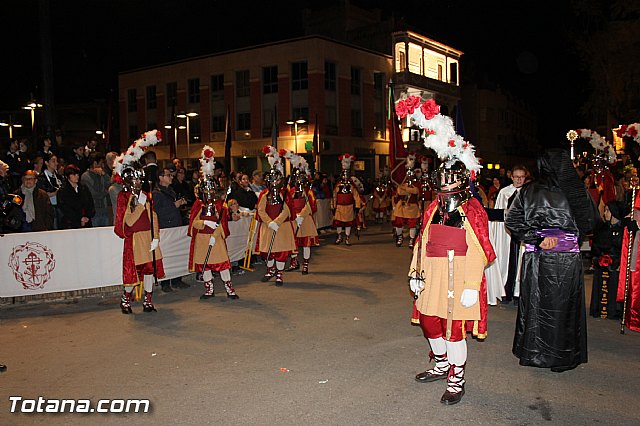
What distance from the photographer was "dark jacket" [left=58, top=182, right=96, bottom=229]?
33.9 ft

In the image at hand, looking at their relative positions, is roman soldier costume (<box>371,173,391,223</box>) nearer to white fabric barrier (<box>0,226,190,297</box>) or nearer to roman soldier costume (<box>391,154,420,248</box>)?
roman soldier costume (<box>391,154,420,248</box>)

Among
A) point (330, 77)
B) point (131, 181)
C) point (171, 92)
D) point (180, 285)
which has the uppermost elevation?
point (171, 92)

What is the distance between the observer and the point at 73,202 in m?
10.4

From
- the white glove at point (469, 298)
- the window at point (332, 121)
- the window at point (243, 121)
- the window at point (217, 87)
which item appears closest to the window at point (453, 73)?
the window at point (332, 121)

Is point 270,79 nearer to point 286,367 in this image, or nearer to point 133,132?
point 133,132

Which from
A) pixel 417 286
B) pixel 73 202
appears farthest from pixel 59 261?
pixel 417 286

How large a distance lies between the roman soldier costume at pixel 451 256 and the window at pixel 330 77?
3489 centimetres

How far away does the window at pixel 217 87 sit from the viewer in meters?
42.5

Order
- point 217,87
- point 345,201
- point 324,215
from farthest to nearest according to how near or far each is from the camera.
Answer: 1. point 217,87
2. point 324,215
3. point 345,201

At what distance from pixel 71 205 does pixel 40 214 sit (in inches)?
24.2

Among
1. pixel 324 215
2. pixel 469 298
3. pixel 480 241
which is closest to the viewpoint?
pixel 469 298

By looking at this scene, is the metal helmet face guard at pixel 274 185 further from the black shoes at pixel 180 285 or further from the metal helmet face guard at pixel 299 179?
the black shoes at pixel 180 285

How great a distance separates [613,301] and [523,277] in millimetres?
2775

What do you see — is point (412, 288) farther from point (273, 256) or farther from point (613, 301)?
point (273, 256)
